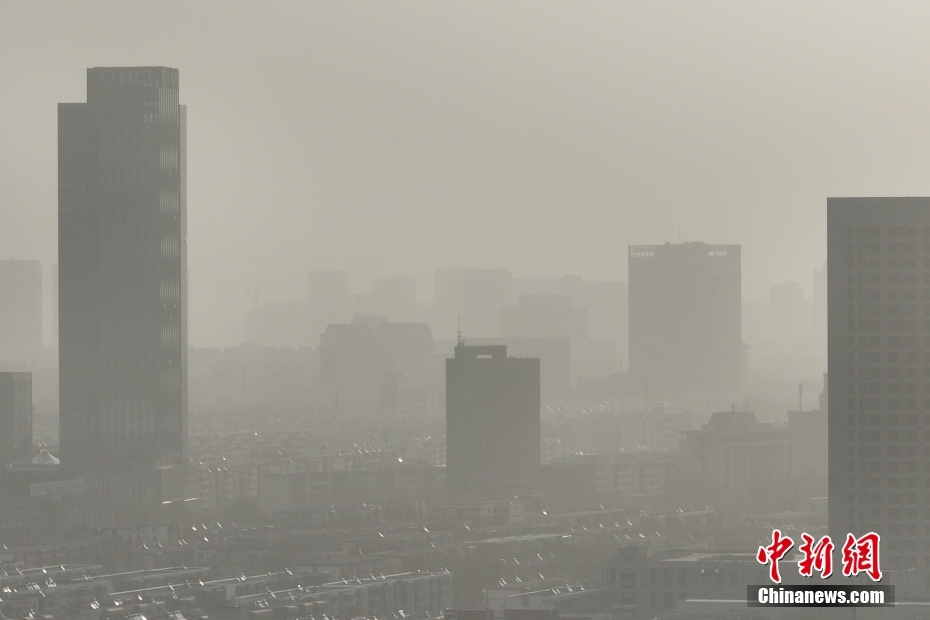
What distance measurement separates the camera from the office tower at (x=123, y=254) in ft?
227

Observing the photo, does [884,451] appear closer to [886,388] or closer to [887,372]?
[886,388]

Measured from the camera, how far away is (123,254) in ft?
230

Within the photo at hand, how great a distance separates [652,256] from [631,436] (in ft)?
78.9

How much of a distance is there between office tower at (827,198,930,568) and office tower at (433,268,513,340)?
65.9m

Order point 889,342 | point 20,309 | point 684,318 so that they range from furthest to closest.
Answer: point 684,318
point 20,309
point 889,342

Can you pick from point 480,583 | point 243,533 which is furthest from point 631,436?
point 480,583

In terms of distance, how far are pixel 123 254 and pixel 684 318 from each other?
1844 inches

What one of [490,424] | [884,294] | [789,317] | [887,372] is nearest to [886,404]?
[887,372]

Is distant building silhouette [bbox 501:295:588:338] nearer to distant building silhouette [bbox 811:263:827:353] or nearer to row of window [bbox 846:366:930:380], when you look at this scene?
distant building silhouette [bbox 811:263:827:353]

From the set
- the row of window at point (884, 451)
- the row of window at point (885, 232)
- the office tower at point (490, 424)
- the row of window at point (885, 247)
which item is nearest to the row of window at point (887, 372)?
the row of window at point (884, 451)

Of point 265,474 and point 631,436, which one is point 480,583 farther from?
point 631,436

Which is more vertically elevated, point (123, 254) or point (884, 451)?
point (123, 254)

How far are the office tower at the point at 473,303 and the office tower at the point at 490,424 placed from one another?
3116 centimetres

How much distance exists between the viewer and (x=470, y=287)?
105 metres
